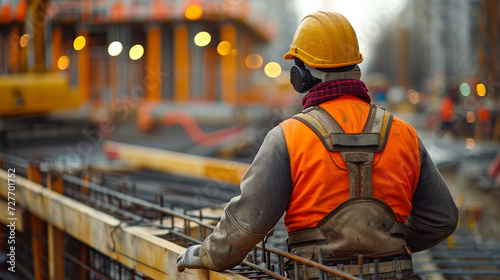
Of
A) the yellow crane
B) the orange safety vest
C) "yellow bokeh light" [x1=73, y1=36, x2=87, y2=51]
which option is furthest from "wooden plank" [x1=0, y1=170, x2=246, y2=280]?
"yellow bokeh light" [x1=73, y1=36, x2=87, y2=51]

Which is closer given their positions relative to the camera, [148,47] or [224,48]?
[224,48]

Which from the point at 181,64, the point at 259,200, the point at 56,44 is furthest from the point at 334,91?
the point at 56,44

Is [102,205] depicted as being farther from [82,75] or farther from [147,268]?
[82,75]

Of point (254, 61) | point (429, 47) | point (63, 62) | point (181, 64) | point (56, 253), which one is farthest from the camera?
point (429, 47)

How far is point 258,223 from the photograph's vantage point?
2246 mm

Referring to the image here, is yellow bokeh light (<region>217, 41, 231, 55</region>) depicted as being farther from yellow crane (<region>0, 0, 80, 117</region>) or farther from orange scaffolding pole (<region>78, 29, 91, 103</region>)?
yellow crane (<region>0, 0, 80, 117</region>)

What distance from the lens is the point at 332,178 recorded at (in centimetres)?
219

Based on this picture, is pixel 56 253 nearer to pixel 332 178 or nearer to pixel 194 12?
pixel 332 178

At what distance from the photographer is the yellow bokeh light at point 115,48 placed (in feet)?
93.8

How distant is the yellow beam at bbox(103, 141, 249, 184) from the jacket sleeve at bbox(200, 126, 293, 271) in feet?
16.6

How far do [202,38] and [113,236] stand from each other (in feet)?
81.0

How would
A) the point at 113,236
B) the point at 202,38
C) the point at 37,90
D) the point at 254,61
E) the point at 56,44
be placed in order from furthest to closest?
the point at 254,61 → the point at 56,44 → the point at 202,38 → the point at 37,90 → the point at 113,236

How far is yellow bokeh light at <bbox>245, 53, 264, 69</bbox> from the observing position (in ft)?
102

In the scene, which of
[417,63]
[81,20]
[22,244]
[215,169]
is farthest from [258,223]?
[417,63]
